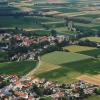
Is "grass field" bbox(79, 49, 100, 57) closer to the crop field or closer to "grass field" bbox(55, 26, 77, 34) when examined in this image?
"grass field" bbox(55, 26, 77, 34)

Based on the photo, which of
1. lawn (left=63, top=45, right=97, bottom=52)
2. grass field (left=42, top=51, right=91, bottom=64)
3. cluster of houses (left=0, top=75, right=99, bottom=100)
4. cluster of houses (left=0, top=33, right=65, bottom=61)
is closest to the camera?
cluster of houses (left=0, top=75, right=99, bottom=100)

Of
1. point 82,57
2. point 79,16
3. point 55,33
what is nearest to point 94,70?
point 82,57

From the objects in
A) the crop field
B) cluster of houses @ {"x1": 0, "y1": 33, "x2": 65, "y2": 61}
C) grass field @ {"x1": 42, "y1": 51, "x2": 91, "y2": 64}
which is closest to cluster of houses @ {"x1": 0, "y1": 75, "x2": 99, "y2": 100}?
grass field @ {"x1": 42, "y1": 51, "x2": 91, "y2": 64}

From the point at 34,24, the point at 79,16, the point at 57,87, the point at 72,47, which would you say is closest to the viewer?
the point at 57,87

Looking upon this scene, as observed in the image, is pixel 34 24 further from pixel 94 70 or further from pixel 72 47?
pixel 94 70

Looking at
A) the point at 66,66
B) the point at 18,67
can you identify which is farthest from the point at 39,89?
the point at 66,66

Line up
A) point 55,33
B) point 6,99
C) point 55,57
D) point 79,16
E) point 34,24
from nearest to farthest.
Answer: point 6,99
point 55,57
point 55,33
point 34,24
point 79,16
